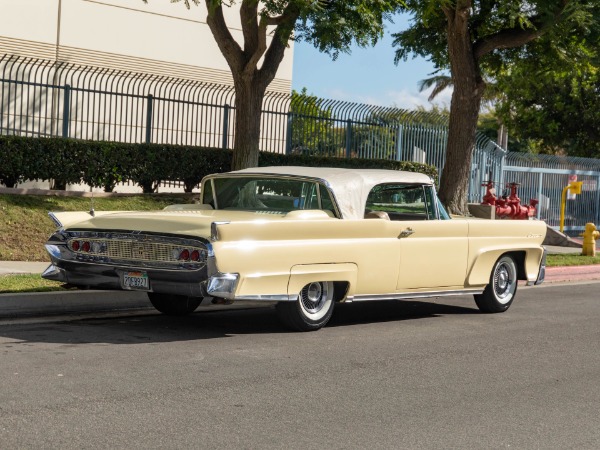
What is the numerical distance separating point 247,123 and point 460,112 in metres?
4.91

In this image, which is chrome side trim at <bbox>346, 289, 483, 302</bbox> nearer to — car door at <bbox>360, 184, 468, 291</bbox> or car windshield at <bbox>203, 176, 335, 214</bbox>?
car door at <bbox>360, 184, 468, 291</bbox>

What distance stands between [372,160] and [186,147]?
503cm

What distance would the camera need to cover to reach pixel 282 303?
9.69 m

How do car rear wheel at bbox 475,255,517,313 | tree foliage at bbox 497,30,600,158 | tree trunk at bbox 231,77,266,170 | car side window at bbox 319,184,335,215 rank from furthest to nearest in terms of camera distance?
tree foliage at bbox 497,30,600,158 → tree trunk at bbox 231,77,266,170 → car rear wheel at bbox 475,255,517,313 → car side window at bbox 319,184,335,215

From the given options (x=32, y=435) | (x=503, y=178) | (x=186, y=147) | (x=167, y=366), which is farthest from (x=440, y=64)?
(x=32, y=435)

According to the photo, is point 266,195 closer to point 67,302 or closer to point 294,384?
point 67,302

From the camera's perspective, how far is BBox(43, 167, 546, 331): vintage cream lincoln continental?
909 cm

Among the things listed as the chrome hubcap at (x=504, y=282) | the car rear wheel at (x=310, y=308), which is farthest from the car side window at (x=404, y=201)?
the chrome hubcap at (x=504, y=282)

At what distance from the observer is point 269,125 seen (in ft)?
76.4

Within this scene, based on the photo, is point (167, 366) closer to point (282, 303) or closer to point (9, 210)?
point (282, 303)

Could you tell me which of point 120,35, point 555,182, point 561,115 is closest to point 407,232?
point 120,35

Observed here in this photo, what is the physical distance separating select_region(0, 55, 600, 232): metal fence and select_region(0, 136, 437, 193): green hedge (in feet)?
2.04

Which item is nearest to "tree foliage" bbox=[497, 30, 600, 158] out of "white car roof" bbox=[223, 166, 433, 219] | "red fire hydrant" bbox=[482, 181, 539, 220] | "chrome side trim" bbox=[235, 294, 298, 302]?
"red fire hydrant" bbox=[482, 181, 539, 220]

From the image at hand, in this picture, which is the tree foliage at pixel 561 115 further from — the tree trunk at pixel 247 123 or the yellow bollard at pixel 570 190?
the tree trunk at pixel 247 123
